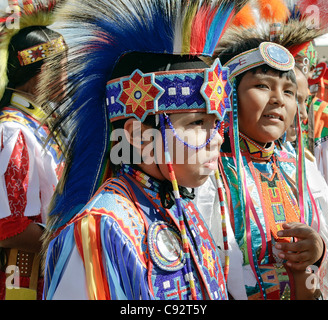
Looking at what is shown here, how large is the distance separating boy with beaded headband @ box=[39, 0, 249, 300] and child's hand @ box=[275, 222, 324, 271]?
44 cm

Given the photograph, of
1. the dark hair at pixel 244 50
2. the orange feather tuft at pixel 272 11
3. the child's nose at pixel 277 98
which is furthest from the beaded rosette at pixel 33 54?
the child's nose at pixel 277 98

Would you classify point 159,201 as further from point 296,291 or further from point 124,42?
point 296,291

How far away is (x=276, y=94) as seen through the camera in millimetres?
2494

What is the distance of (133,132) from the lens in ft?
6.26

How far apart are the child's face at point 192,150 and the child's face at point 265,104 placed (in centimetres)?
66

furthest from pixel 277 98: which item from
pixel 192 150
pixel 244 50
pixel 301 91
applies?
pixel 301 91

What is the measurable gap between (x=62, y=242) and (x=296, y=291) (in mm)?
1183

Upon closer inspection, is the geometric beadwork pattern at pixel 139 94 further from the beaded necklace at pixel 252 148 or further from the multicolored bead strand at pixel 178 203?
the beaded necklace at pixel 252 148

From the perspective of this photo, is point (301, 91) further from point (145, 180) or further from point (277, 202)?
point (145, 180)

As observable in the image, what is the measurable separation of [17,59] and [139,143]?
5.71 feet

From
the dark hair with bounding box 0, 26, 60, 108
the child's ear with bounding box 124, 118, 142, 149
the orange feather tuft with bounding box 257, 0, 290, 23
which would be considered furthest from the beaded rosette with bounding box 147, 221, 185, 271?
the dark hair with bounding box 0, 26, 60, 108

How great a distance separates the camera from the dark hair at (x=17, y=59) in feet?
10.9
